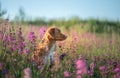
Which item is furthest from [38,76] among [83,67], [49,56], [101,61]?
[101,61]

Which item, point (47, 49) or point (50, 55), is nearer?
point (47, 49)

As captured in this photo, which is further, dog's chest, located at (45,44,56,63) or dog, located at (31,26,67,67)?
dog's chest, located at (45,44,56,63)

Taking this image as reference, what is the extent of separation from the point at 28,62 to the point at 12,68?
351 millimetres

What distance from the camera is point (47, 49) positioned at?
15.8 feet

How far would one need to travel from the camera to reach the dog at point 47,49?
4711mm

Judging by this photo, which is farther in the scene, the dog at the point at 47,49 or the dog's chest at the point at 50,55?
the dog's chest at the point at 50,55

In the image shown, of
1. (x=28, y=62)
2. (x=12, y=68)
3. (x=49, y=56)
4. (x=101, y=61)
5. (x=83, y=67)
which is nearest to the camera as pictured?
(x=83, y=67)

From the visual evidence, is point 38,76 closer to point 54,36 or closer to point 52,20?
point 54,36

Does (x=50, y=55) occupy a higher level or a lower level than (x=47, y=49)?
lower

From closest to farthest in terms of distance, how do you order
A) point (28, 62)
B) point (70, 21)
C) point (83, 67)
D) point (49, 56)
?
point (83, 67)
point (28, 62)
point (49, 56)
point (70, 21)

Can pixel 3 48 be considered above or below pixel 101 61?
above

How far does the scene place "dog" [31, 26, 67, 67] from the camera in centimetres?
471

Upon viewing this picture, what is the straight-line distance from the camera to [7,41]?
4.80 metres

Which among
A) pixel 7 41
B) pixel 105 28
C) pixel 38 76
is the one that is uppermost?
pixel 7 41
